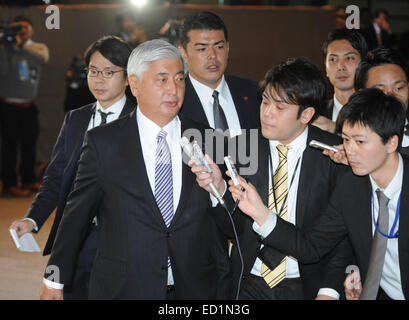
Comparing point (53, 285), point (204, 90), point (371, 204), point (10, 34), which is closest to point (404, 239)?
point (371, 204)

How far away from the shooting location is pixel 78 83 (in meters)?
6.84

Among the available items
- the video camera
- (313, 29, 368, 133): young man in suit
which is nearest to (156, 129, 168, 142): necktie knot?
(313, 29, 368, 133): young man in suit

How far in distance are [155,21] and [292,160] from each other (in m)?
6.07

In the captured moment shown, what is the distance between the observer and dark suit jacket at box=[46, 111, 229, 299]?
2311 millimetres

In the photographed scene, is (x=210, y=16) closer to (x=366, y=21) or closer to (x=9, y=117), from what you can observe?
(x=9, y=117)

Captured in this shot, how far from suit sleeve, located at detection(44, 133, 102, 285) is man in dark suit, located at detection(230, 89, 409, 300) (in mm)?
554

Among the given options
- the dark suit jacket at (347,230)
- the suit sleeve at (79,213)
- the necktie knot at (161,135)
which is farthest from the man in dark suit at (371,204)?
the suit sleeve at (79,213)

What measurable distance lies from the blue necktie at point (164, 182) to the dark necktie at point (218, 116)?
92 cm

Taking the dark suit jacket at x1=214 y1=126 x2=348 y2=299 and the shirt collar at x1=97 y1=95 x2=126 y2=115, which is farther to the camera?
the shirt collar at x1=97 y1=95 x2=126 y2=115

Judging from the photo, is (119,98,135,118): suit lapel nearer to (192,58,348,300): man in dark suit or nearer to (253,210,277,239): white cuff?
(192,58,348,300): man in dark suit

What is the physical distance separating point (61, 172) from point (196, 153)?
49.2 inches

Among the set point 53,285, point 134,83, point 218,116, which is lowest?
point 53,285

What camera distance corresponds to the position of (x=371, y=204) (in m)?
2.24

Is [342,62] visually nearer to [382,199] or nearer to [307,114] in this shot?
[307,114]
